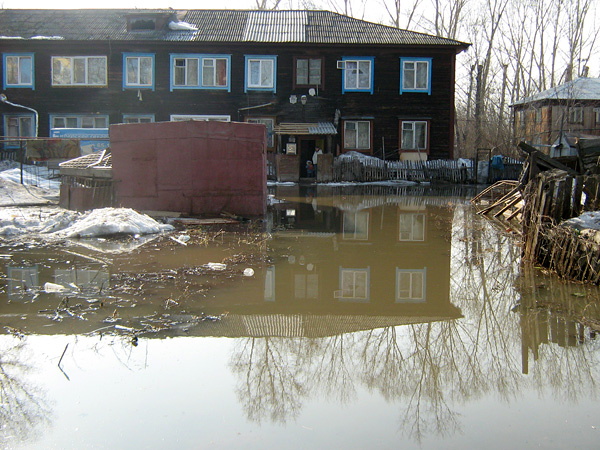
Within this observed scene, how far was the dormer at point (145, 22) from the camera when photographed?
3034 centimetres

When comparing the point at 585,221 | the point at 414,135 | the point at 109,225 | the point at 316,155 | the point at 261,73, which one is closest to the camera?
the point at 585,221

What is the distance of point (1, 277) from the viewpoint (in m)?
7.69

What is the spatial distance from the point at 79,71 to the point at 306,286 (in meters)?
26.4

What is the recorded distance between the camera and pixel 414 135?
30047 mm

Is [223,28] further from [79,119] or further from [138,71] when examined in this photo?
[79,119]

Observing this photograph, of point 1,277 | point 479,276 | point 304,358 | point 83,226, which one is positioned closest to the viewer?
point 304,358

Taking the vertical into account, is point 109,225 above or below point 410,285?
above

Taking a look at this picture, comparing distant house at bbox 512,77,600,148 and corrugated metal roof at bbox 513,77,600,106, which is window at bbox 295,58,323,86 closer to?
distant house at bbox 512,77,600,148

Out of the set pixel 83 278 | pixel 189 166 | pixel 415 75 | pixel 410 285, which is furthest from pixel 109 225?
pixel 415 75

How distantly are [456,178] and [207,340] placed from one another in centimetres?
2458

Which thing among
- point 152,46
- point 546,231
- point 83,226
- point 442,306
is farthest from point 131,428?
point 152,46

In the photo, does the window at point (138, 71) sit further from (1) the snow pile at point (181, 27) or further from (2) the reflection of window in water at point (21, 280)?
(2) the reflection of window in water at point (21, 280)

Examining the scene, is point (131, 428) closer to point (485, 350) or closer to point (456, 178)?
point (485, 350)

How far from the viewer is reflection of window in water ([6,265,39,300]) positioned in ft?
22.8
